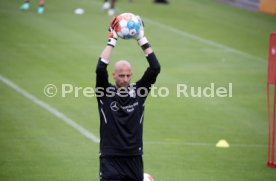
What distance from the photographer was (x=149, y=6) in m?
34.0

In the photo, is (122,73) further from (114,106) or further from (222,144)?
(222,144)

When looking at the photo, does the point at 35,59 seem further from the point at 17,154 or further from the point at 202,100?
the point at 17,154

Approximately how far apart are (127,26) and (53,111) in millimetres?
7836

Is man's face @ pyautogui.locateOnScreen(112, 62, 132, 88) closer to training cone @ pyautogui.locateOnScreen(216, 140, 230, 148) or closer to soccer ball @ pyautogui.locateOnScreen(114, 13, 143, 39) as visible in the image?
soccer ball @ pyautogui.locateOnScreen(114, 13, 143, 39)

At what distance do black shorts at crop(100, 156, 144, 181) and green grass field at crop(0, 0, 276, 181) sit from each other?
3.06 meters

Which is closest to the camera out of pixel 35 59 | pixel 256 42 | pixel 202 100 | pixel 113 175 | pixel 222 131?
pixel 113 175

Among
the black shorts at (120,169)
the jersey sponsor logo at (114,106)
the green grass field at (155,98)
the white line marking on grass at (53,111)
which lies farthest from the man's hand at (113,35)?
the white line marking on grass at (53,111)

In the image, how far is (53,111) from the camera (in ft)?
52.7

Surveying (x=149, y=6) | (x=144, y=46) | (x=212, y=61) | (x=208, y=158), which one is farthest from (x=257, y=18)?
(x=144, y=46)

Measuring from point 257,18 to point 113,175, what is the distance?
85.3 feet

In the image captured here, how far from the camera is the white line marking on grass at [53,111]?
14.3 metres

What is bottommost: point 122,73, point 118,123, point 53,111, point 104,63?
point 53,111

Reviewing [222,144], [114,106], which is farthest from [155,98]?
[114,106]

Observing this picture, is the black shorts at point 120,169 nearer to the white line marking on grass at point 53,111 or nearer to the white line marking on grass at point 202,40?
the white line marking on grass at point 53,111
